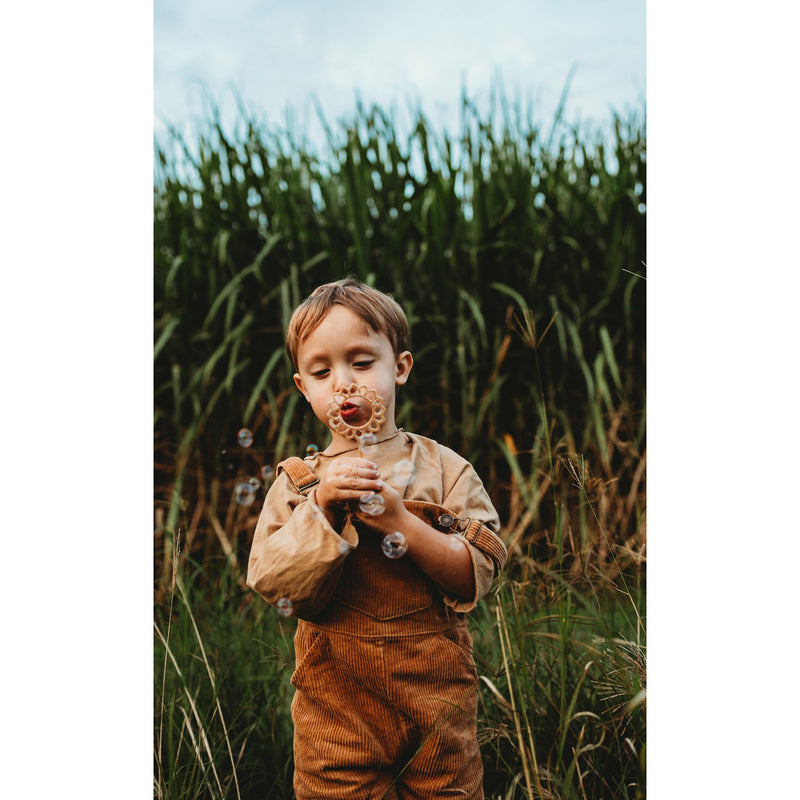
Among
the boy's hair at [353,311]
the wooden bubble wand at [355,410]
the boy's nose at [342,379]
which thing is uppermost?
the boy's hair at [353,311]

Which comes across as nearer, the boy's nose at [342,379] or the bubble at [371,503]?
the bubble at [371,503]

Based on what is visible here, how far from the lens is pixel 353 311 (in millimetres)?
1458

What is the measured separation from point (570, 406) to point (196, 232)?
157 cm

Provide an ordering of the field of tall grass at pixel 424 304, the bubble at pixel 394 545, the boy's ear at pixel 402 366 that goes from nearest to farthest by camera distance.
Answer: the bubble at pixel 394 545
the boy's ear at pixel 402 366
the field of tall grass at pixel 424 304

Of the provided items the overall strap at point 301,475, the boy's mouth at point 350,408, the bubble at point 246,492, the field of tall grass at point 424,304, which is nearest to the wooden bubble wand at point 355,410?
the boy's mouth at point 350,408

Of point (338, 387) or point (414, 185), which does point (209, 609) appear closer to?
point (338, 387)

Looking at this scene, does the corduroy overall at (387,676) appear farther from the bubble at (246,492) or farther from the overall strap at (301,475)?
the bubble at (246,492)

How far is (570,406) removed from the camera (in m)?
2.88

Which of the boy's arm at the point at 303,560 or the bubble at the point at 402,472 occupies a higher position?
the bubble at the point at 402,472

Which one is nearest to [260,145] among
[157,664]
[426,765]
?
[157,664]

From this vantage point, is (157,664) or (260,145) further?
(260,145)

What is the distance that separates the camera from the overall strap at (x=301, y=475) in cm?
148

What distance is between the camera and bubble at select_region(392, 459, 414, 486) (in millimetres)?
1452
